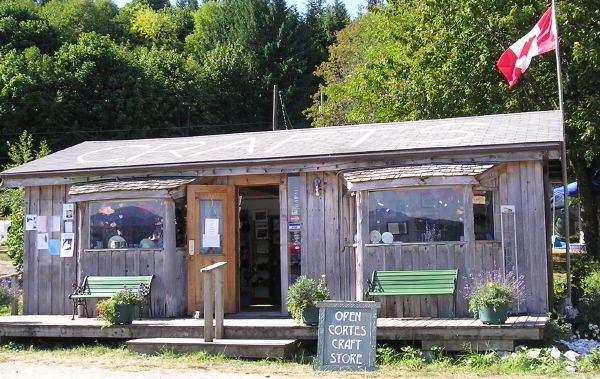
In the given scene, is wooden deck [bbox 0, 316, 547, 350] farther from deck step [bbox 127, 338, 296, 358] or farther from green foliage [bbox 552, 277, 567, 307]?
green foliage [bbox 552, 277, 567, 307]

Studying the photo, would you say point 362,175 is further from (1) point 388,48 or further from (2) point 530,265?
(1) point 388,48

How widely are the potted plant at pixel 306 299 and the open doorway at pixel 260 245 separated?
5.90 meters

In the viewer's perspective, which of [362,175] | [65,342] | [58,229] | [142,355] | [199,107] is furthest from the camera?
→ [199,107]

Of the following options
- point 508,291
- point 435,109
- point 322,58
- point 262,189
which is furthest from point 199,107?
point 508,291

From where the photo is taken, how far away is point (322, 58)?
1874 inches

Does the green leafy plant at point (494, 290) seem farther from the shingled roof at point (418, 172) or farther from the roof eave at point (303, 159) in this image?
the roof eave at point (303, 159)

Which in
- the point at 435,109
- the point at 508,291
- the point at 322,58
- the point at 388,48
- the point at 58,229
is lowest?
the point at 508,291

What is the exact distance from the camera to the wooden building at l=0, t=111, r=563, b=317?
11.8 m

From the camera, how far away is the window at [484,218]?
39.4ft

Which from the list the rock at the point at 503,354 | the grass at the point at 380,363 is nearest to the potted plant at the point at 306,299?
the grass at the point at 380,363

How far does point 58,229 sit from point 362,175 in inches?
233

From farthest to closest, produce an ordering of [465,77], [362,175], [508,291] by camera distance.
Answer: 1. [465,77]
2. [362,175]
3. [508,291]

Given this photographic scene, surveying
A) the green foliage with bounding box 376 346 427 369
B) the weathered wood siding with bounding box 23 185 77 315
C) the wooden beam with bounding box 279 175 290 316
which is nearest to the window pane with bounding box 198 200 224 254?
the wooden beam with bounding box 279 175 290 316

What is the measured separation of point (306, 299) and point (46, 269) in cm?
578
